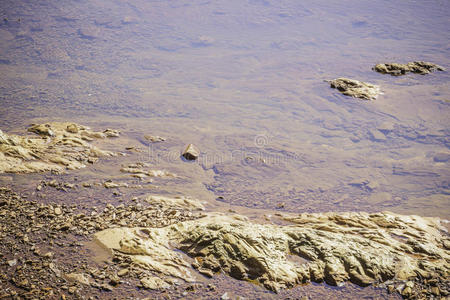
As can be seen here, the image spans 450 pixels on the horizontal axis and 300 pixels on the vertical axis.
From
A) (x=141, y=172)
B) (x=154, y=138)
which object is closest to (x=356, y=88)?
(x=154, y=138)

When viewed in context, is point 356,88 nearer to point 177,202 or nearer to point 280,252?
point 177,202

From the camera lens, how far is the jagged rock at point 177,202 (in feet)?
13.7

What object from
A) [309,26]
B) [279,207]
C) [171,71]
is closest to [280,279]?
[279,207]

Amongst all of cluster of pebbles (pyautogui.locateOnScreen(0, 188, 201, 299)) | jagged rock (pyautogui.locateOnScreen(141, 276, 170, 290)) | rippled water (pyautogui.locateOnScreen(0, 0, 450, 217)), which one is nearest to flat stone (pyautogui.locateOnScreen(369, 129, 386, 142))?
rippled water (pyautogui.locateOnScreen(0, 0, 450, 217))

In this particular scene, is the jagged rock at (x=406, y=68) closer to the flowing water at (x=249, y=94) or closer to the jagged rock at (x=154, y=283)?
the flowing water at (x=249, y=94)

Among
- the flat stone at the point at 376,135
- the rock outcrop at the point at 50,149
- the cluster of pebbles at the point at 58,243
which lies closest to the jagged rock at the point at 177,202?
the cluster of pebbles at the point at 58,243

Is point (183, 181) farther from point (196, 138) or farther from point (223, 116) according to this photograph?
point (223, 116)

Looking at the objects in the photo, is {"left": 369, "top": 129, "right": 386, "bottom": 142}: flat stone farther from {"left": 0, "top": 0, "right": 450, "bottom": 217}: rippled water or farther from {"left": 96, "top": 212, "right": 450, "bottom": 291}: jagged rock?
{"left": 96, "top": 212, "right": 450, "bottom": 291}: jagged rock

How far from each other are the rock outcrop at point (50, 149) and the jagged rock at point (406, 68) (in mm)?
6191

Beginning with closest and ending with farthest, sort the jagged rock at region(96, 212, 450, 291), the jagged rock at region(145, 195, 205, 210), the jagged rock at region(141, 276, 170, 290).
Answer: the jagged rock at region(141, 276, 170, 290) < the jagged rock at region(96, 212, 450, 291) < the jagged rock at region(145, 195, 205, 210)

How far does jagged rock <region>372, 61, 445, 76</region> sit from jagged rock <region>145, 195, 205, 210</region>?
6.07m

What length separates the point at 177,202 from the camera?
166 inches

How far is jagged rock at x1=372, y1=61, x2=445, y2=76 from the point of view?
8.27 meters

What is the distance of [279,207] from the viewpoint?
14.6 ft
